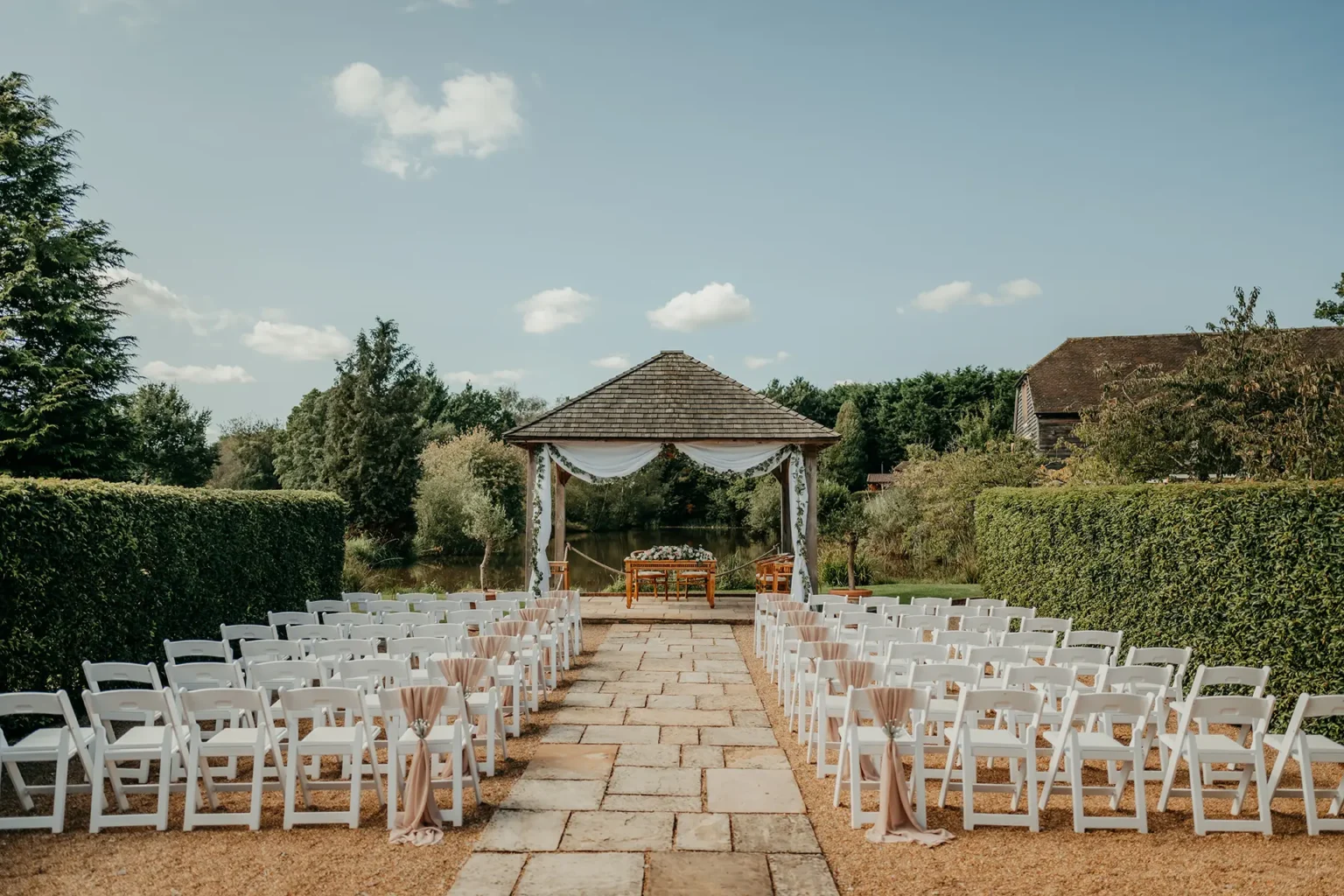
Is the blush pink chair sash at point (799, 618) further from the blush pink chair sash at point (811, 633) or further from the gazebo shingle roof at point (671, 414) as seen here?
the gazebo shingle roof at point (671, 414)

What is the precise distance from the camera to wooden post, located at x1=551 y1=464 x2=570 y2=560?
15.5 meters

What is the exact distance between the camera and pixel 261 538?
36.2 feet

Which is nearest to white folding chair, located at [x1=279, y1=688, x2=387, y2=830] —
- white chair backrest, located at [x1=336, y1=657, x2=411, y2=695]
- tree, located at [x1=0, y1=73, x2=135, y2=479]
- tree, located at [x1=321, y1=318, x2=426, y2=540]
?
white chair backrest, located at [x1=336, y1=657, x2=411, y2=695]

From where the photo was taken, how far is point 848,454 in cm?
5100

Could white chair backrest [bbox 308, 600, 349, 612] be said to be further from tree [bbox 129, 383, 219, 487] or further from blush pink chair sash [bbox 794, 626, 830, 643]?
tree [bbox 129, 383, 219, 487]

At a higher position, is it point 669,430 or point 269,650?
point 669,430

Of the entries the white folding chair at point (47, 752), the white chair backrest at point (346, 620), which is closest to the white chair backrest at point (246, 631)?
the white chair backrest at point (346, 620)

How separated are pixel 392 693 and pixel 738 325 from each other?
28679 mm

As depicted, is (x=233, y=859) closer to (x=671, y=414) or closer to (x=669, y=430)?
(x=669, y=430)

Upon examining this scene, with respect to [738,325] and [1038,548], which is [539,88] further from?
[738,325]

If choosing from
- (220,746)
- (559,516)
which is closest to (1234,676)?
(220,746)

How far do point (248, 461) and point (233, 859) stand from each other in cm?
5041

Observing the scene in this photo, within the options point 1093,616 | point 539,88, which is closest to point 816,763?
point 1093,616

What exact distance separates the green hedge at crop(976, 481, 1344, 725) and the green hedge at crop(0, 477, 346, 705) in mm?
9837
